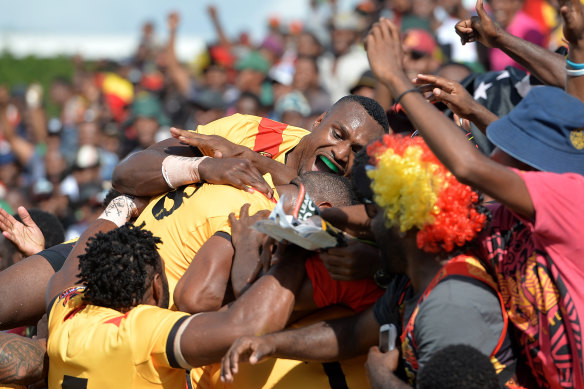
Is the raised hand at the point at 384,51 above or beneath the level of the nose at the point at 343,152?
above

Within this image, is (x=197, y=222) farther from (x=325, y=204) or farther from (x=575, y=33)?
(x=575, y=33)

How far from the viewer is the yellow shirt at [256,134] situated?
4.89m

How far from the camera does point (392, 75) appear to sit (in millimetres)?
3094

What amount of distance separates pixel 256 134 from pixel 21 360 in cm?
199

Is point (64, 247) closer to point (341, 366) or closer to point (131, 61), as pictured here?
point (341, 366)

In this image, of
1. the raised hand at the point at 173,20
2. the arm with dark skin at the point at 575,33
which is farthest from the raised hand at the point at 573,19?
the raised hand at the point at 173,20

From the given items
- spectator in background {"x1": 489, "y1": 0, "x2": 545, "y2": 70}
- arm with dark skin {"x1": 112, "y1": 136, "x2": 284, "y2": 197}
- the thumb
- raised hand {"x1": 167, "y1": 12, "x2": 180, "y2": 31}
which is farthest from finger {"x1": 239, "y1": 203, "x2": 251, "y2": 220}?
raised hand {"x1": 167, "y1": 12, "x2": 180, "y2": 31}

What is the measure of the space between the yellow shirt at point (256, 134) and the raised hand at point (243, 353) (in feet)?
5.96

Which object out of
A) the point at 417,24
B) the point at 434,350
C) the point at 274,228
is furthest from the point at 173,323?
the point at 417,24

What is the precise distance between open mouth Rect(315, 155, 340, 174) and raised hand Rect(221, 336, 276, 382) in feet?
5.29

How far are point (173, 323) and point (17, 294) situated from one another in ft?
5.01

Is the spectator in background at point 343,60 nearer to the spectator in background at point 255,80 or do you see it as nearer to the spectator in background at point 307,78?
the spectator in background at point 307,78

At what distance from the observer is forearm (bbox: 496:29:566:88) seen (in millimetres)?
4480

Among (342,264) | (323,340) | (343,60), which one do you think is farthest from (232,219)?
(343,60)
